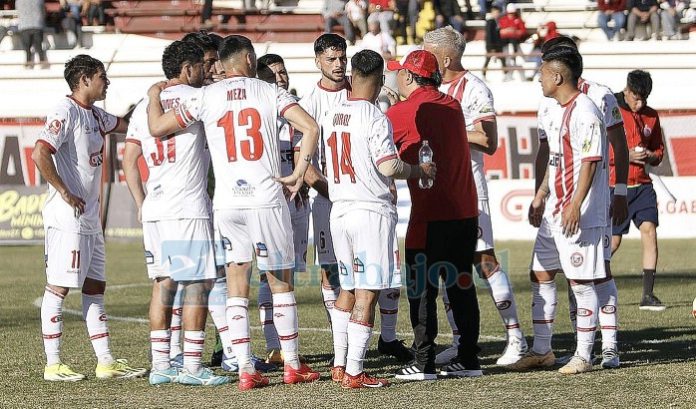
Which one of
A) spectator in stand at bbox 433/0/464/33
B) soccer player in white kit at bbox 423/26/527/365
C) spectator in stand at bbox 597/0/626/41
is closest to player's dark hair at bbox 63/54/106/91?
soccer player in white kit at bbox 423/26/527/365

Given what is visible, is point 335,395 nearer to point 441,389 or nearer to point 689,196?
point 441,389

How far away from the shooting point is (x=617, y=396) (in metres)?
7.78

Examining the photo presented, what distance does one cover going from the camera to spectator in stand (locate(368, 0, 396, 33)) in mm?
28753

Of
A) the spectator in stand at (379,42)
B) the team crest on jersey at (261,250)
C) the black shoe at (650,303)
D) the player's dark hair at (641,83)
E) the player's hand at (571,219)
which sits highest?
the spectator in stand at (379,42)

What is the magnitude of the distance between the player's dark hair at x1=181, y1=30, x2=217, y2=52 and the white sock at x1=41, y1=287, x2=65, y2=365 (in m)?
2.16

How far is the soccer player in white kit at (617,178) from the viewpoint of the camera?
8969 mm

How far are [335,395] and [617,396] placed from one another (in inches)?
71.4

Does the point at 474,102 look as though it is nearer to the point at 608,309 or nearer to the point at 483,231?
the point at 483,231

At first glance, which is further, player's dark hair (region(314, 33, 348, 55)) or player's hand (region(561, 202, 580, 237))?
player's dark hair (region(314, 33, 348, 55))

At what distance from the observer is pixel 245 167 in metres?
8.27

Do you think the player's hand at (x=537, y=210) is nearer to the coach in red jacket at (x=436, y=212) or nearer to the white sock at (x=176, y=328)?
the coach in red jacket at (x=436, y=212)

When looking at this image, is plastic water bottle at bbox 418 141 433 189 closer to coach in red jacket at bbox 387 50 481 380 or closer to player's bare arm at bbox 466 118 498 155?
coach in red jacket at bbox 387 50 481 380

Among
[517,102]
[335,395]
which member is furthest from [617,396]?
[517,102]

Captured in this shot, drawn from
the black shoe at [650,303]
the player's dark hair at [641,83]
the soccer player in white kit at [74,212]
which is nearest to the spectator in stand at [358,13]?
the black shoe at [650,303]
